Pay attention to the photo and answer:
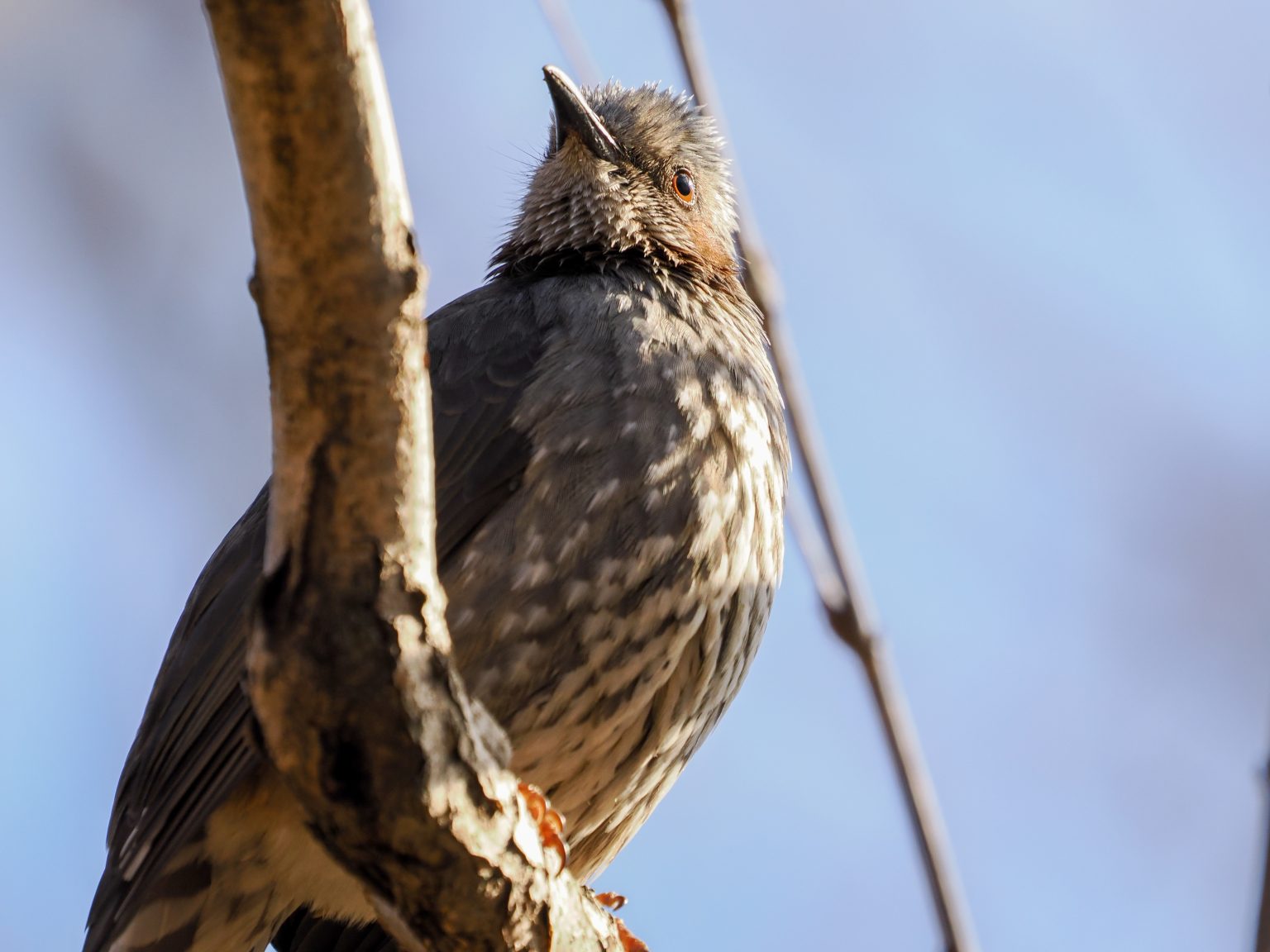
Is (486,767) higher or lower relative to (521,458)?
lower

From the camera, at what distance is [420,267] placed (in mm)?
1865

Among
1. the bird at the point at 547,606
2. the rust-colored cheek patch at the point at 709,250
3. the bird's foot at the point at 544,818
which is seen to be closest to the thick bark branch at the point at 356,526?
the bird's foot at the point at 544,818

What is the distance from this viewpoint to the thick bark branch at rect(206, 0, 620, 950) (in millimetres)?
1696

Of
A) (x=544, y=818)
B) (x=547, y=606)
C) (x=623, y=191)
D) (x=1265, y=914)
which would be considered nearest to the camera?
(x=1265, y=914)

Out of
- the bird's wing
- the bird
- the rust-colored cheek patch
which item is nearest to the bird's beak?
the rust-colored cheek patch

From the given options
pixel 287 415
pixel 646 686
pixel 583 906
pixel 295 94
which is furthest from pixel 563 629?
pixel 295 94

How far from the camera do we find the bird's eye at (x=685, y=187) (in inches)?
187

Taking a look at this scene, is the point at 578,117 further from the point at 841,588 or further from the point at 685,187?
the point at 841,588

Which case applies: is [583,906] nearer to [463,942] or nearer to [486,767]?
[463,942]

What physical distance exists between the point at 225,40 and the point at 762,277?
4.81ft

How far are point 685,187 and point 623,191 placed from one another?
1.01 ft

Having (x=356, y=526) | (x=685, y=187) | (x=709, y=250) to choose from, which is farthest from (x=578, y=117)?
(x=356, y=526)

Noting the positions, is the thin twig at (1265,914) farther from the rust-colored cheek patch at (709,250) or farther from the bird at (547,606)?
the rust-colored cheek patch at (709,250)

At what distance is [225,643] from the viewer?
3.39 meters
